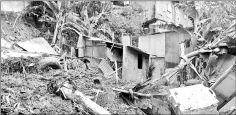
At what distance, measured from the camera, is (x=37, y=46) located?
1211 centimetres

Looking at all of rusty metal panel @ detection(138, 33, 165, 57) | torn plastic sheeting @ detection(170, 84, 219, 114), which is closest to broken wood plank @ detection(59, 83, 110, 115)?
torn plastic sheeting @ detection(170, 84, 219, 114)

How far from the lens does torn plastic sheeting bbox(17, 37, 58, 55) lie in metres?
11.7

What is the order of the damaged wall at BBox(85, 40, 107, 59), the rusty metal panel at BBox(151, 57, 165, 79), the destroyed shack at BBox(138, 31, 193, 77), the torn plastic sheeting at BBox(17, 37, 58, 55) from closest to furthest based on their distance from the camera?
the torn plastic sheeting at BBox(17, 37, 58, 55), the damaged wall at BBox(85, 40, 107, 59), the rusty metal panel at BBox(151, 57, 165, 79), the destroyed shack at BBox(138, 31, 193, 77)

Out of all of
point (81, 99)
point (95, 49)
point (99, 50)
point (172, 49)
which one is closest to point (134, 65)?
point (99, 50)

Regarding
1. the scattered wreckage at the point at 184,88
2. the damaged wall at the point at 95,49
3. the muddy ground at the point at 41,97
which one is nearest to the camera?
the scattered wreckage at the point at 184,88

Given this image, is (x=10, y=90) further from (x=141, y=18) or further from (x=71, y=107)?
(x=141, y=18)

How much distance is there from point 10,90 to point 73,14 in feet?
27.1

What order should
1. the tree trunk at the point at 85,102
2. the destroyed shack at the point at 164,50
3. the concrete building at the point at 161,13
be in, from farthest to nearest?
the concrete building at the point at 161,13 < the destroyed shack at the point at 164,50 < the tree trunk at the point at 85,102

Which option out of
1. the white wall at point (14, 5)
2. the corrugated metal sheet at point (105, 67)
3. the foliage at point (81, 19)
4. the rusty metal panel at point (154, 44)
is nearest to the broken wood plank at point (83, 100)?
the corrugated metal sheet at point (105, 67)

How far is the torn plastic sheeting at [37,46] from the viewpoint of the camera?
11.7 metres

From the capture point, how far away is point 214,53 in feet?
27.1

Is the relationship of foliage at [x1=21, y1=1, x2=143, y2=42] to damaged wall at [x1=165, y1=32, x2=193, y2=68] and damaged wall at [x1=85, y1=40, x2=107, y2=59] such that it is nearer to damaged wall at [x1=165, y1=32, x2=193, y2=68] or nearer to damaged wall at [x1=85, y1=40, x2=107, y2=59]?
damaged wall at [x1=85, y1=40, x2=107, y2=59]

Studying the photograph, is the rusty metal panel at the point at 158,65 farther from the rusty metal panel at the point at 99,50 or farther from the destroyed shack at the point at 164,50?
the rusty metal panel at the point at 99,50

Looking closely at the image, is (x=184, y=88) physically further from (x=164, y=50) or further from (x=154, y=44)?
(x=154, y=44)
